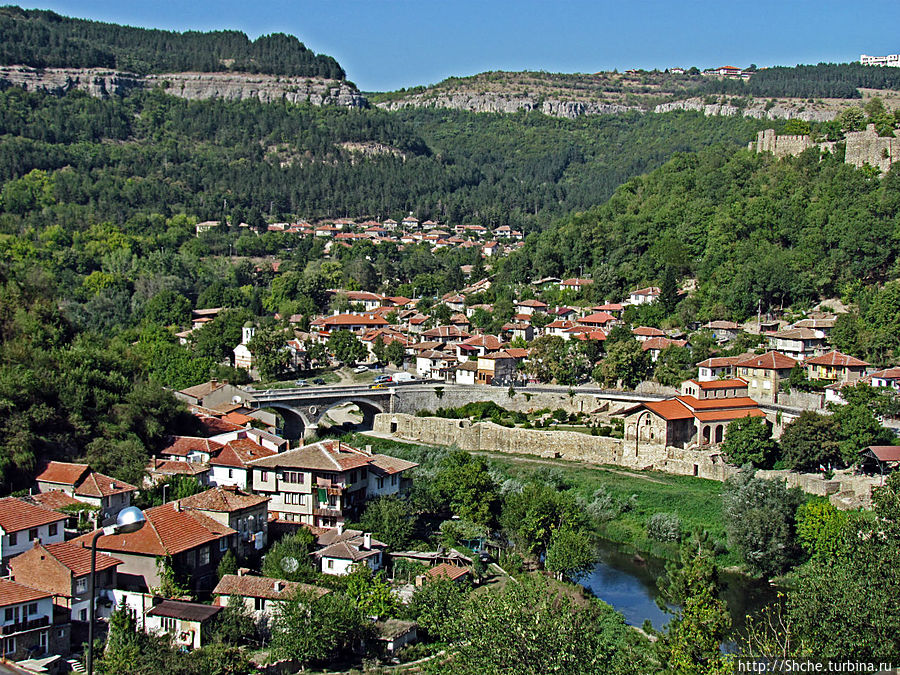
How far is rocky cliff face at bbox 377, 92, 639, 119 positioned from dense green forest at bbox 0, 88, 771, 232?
14.0 metres

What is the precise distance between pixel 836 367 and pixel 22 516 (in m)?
31.0

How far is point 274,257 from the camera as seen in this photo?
3307 inches

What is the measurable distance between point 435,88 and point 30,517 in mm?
149236

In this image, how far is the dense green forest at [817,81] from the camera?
113588 mm

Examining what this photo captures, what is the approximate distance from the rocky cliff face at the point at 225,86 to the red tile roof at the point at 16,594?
11026cm

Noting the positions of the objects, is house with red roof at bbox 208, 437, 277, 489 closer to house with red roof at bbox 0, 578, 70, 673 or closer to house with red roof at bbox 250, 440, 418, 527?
house with red roof at bbox 250, 440, 418, 527

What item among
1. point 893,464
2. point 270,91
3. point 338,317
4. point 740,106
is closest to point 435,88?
point 270,91

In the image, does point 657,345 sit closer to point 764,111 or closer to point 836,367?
point 836,367

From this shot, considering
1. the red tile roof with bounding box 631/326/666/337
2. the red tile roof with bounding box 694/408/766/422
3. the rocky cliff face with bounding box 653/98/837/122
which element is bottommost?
the red tile roof with bounding box 694/408/766/422

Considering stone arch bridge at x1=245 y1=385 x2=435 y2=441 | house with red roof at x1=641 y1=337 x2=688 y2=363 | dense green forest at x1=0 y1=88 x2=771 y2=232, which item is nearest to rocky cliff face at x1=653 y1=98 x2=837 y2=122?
dense green forest at x1=0 y1=88 x2=771 y2=232

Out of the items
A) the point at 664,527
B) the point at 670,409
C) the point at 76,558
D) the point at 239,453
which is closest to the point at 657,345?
the point at 670,409

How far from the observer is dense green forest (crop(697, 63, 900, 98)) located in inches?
4472

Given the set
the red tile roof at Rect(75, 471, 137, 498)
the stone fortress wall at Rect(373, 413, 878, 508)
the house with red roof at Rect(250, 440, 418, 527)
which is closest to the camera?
the red tile roof at Rect(75, 471, 137, 498)

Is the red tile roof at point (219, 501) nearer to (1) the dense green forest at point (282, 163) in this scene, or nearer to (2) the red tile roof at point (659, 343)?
(2) the red tile roof at point (659, 343)
